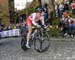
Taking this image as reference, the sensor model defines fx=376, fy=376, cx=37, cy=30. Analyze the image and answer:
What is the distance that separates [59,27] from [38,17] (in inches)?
307

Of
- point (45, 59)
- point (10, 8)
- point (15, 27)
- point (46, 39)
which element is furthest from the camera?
point (10, 8)

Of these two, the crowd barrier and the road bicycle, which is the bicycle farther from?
the crowd barrier

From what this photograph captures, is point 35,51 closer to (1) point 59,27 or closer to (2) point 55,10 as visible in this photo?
(1) point 59,27

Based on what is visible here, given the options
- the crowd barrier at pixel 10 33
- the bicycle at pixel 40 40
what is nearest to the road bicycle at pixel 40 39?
the bicycle at pixel 40 40

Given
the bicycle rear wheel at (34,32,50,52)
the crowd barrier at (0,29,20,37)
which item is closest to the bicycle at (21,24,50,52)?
the bicycle rear wheel at (34,32,50,52)

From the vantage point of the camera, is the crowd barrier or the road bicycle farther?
the crowd barrier

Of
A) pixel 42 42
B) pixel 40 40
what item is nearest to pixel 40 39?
pixel 40 40

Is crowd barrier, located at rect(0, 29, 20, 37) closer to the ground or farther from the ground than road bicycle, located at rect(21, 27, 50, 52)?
closer to the ground

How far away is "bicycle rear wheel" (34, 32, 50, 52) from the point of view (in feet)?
48.2

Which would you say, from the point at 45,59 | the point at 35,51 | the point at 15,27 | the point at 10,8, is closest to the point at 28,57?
the point at 45,59

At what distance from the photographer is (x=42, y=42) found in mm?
14750

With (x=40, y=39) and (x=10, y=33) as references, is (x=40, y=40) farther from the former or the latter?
(x=10, y=33)

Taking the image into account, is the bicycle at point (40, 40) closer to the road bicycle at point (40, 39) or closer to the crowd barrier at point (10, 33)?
the road bicycle at point (40, 39)

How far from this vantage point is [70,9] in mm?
23844
